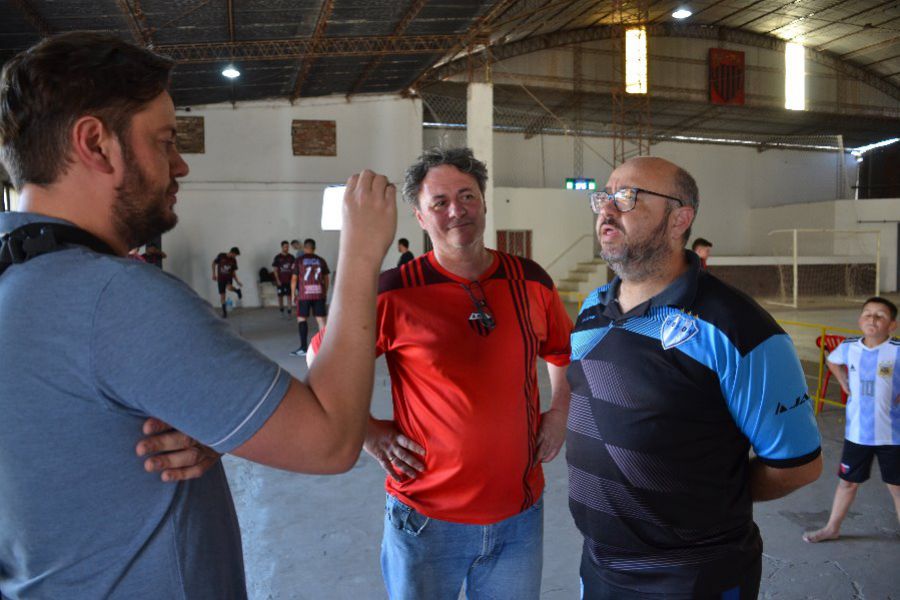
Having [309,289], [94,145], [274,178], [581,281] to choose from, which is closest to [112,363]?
[94,145]

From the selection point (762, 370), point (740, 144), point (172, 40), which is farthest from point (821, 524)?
point (740, 144)

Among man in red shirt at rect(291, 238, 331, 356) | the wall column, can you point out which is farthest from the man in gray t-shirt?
the wall column

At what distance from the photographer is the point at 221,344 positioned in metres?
0.83

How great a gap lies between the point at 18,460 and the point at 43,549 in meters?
0.14

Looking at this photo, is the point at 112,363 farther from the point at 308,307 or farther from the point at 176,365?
the point at 308,307

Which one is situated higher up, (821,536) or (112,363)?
(112,363)

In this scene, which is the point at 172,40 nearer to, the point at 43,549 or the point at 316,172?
the point at 316,172

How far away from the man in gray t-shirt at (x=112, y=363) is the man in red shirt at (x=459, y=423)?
3.52 ft

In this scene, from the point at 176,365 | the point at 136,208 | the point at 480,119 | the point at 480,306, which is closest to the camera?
the point at 176,365

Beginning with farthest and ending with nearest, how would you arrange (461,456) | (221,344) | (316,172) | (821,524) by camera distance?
1. (316,172)
2. (821,524)
3. (461,456)
4. (221,344)

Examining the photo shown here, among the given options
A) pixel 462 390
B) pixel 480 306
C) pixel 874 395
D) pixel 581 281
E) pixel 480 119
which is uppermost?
pixel 480 119

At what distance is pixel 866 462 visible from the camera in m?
3.61

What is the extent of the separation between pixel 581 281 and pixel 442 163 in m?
17.8

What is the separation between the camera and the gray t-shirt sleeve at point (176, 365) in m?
0.81
